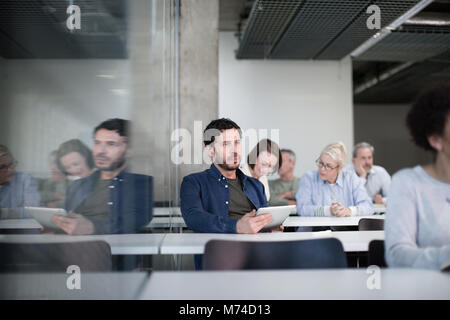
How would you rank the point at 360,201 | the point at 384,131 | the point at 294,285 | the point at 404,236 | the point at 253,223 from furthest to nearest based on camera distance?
the point at 384,131 → the point at 360,201 → the point at 253,223 → the point at 404,236 → the point at 294,285

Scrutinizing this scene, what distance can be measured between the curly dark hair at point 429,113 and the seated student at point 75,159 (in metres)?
1.21

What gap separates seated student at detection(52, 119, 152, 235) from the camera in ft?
2.71

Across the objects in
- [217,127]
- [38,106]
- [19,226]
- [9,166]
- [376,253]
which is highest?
[217,127]

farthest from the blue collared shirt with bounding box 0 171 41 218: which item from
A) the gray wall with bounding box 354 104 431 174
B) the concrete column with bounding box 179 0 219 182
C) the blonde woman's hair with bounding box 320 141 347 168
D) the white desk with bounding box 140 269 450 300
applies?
the gray wall with bounding box 354 104 431 174

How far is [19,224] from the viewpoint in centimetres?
77

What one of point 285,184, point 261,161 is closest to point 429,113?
point 261,161

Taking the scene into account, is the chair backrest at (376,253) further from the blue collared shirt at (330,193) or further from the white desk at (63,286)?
the blue collared shirt at (330,193)

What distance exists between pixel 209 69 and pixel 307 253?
3.67m

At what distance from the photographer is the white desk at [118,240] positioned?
79 cm

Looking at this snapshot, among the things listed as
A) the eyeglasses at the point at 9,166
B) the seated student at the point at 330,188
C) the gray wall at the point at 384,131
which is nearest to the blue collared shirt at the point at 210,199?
the seated student at the point at 330,188

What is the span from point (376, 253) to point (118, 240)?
111cm

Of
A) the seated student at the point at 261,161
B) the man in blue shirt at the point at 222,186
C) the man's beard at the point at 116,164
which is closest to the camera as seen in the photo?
the man's beard at the point at 116,164

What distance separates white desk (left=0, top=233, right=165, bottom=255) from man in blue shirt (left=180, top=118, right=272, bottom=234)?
1.81 ft

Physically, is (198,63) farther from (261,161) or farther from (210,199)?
(210,199)
